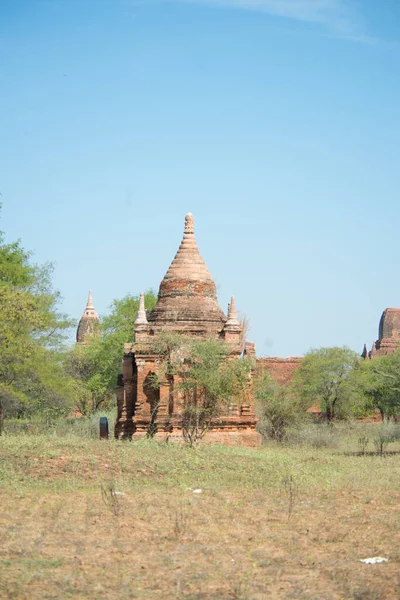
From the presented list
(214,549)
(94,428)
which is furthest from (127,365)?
(214,549)

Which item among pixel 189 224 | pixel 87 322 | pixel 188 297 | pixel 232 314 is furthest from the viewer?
pixel 87 322

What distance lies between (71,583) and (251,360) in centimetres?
1369

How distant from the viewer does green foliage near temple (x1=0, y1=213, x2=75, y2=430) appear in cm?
2320

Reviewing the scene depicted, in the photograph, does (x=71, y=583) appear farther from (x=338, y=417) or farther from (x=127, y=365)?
(x=338, y=417)

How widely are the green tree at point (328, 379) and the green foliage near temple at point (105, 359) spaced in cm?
704

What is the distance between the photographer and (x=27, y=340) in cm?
2433

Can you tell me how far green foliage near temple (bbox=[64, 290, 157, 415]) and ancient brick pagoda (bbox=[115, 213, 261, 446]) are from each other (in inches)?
600

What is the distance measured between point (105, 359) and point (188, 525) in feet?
100

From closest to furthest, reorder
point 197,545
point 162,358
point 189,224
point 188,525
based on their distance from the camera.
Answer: point 197,545
point 188,525
point 162,358
point 189,224

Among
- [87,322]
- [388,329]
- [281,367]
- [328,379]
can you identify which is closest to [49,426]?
[328,379]

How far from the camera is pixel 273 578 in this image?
891cm

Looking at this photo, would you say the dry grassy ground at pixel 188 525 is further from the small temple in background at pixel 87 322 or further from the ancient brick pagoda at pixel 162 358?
the small temple in background at pixel 87 322

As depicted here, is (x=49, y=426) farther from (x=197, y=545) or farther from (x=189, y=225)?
(x=197, y=545)

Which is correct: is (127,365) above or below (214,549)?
above
